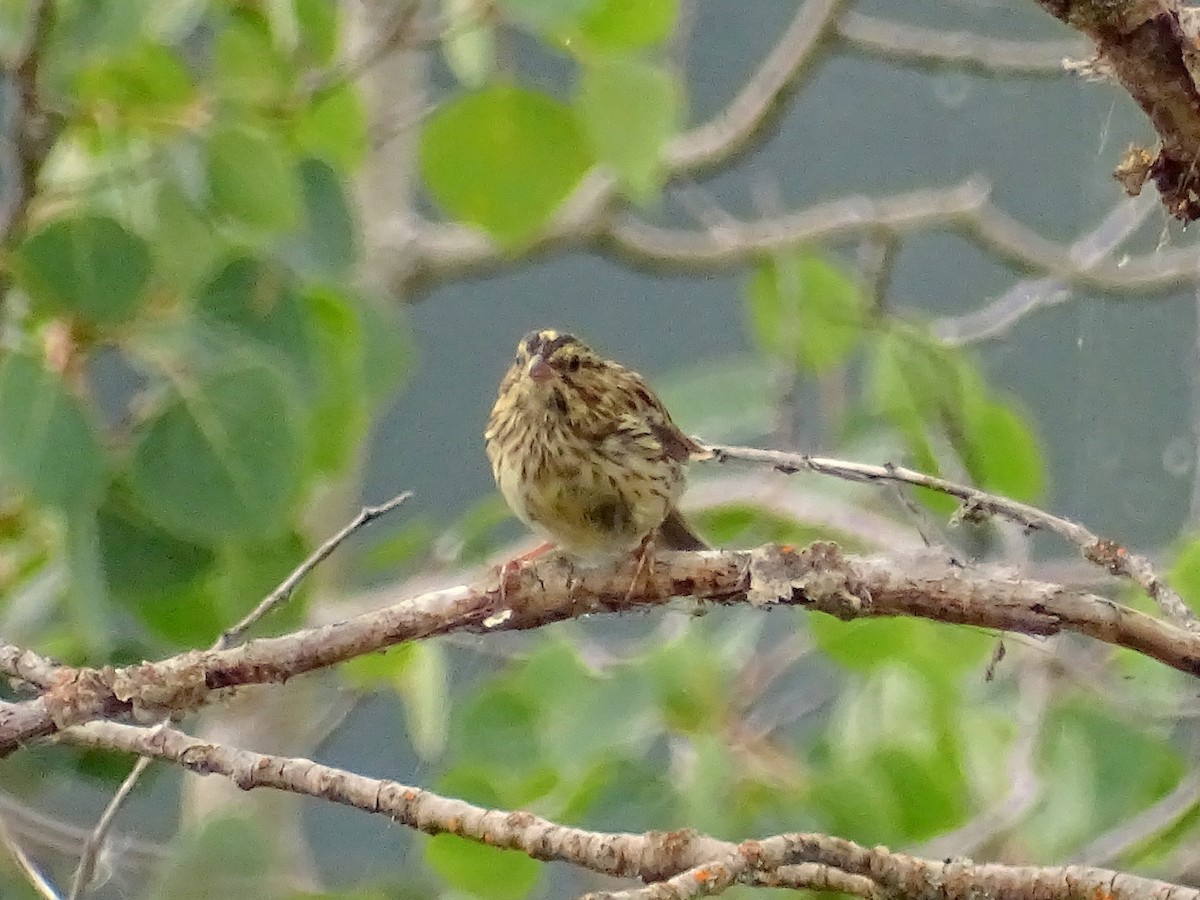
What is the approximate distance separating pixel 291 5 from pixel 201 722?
770 millimetres

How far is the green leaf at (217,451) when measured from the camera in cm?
101

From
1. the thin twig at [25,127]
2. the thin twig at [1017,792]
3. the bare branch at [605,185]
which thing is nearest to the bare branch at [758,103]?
the bare branch at [605,185]

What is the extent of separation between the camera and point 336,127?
136cm

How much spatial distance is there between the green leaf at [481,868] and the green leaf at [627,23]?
0.62m

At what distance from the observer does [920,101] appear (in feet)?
8.61

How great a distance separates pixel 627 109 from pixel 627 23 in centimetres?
7

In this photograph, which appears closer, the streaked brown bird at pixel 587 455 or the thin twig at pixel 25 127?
the thin twig at pixel 25 127

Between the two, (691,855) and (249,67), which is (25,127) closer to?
(249,67)

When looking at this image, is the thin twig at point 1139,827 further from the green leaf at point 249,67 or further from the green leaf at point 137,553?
the green leaf at point 249,67

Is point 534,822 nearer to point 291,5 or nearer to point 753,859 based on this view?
point 753,859

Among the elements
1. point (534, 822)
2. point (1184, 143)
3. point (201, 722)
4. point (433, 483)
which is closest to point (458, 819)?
point (534, 822)

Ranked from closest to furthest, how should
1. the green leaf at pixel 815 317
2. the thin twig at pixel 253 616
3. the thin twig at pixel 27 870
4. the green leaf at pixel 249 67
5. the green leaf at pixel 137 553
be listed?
1. the thin twig at pixel 253 616
2. the thin twig at pixel 27 870
3. the green leaf at pixel 137 553
4. the green leaf at pixel 249 67
5. the green leaf at pixel 815 317

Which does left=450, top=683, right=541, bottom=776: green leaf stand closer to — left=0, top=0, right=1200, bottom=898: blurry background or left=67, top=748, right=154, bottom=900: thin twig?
left=0, top=0, right=1200, bottom=898: blurry background

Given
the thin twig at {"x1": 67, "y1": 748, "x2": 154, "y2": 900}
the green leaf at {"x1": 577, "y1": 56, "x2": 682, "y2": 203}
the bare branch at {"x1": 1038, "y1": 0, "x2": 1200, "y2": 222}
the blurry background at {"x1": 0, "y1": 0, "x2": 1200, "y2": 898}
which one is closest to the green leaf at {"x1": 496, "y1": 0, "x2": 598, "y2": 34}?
the blurry background at {"x1": 0, "y1": 0, "x2": 1200, "y2": 898}
